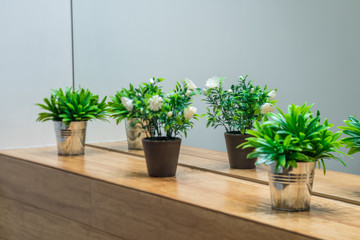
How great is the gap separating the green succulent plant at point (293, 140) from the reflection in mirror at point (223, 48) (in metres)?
0.18

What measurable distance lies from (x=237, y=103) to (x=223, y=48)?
0.59ft

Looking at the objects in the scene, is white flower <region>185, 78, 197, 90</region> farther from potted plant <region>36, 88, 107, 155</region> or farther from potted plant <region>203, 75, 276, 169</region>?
potted plant <region>36, 88, 107, 155</region>

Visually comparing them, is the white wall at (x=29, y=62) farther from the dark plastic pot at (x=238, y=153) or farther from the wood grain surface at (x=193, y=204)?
the dark plastic pot at (x=238, y=153)

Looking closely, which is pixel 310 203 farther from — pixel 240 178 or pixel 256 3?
pixel 256 3

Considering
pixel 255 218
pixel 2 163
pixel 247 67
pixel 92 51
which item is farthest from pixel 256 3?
pixel 2 163

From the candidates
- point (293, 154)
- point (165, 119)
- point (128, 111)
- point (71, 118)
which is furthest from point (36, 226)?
point (293, 154)

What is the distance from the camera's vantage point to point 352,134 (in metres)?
1.25

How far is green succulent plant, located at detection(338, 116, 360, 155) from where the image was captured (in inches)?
49.0

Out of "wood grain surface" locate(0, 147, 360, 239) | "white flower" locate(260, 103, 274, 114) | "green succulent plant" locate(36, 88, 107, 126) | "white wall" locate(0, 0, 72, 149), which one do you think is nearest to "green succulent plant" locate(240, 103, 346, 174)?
"wood grain surface" locate(0, 147, 360, 239)

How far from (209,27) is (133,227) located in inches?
26.8

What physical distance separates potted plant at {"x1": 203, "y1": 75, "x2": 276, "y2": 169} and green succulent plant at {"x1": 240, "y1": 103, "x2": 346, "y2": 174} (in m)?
0.30

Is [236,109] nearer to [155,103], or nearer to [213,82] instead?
[213,82]

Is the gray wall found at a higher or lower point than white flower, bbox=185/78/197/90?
higher

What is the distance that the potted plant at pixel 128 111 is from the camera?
1.56 meters
